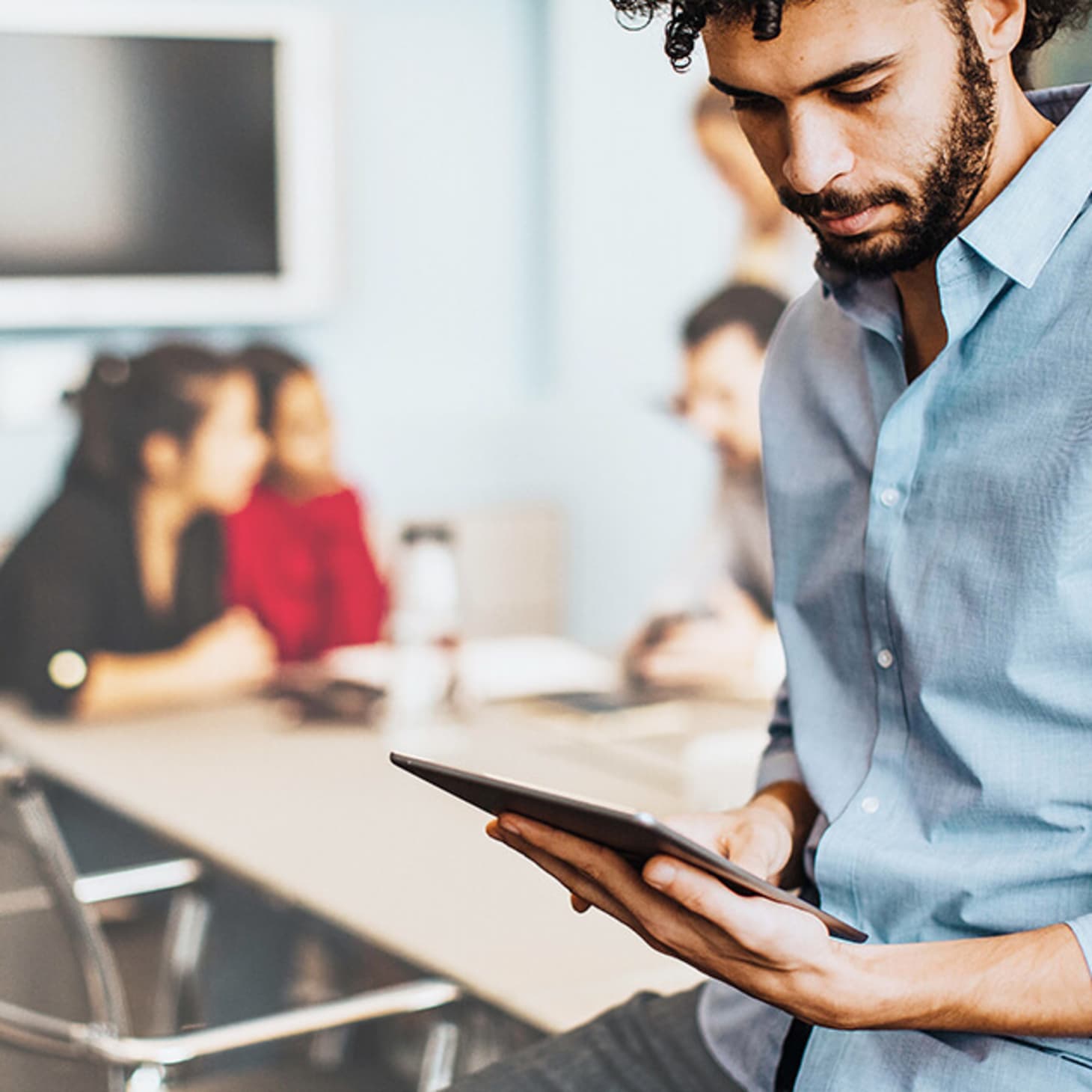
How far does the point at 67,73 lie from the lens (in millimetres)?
3895

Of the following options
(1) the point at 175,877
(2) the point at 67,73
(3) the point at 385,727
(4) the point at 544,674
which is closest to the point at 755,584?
(4) the point at 544,674

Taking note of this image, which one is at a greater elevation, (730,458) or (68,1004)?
(730,458)

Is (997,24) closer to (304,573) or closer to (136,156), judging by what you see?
(304,573)

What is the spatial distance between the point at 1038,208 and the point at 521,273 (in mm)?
3679

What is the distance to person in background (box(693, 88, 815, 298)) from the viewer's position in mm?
3811

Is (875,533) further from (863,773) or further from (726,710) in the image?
(726,710)

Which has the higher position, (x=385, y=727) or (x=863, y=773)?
(x=863, y=773)

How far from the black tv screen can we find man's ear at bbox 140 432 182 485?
3.71 ft

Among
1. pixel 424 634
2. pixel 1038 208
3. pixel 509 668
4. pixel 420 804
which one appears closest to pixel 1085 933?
pixel 1038 208

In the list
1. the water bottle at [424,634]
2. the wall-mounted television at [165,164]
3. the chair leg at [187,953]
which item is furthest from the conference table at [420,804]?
the wall-mounted television at [165,164]

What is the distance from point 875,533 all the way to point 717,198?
9.97 feet

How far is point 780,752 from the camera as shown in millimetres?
1302

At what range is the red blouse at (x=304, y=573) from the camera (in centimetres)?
320

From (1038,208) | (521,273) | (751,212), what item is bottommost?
(1038,208)
